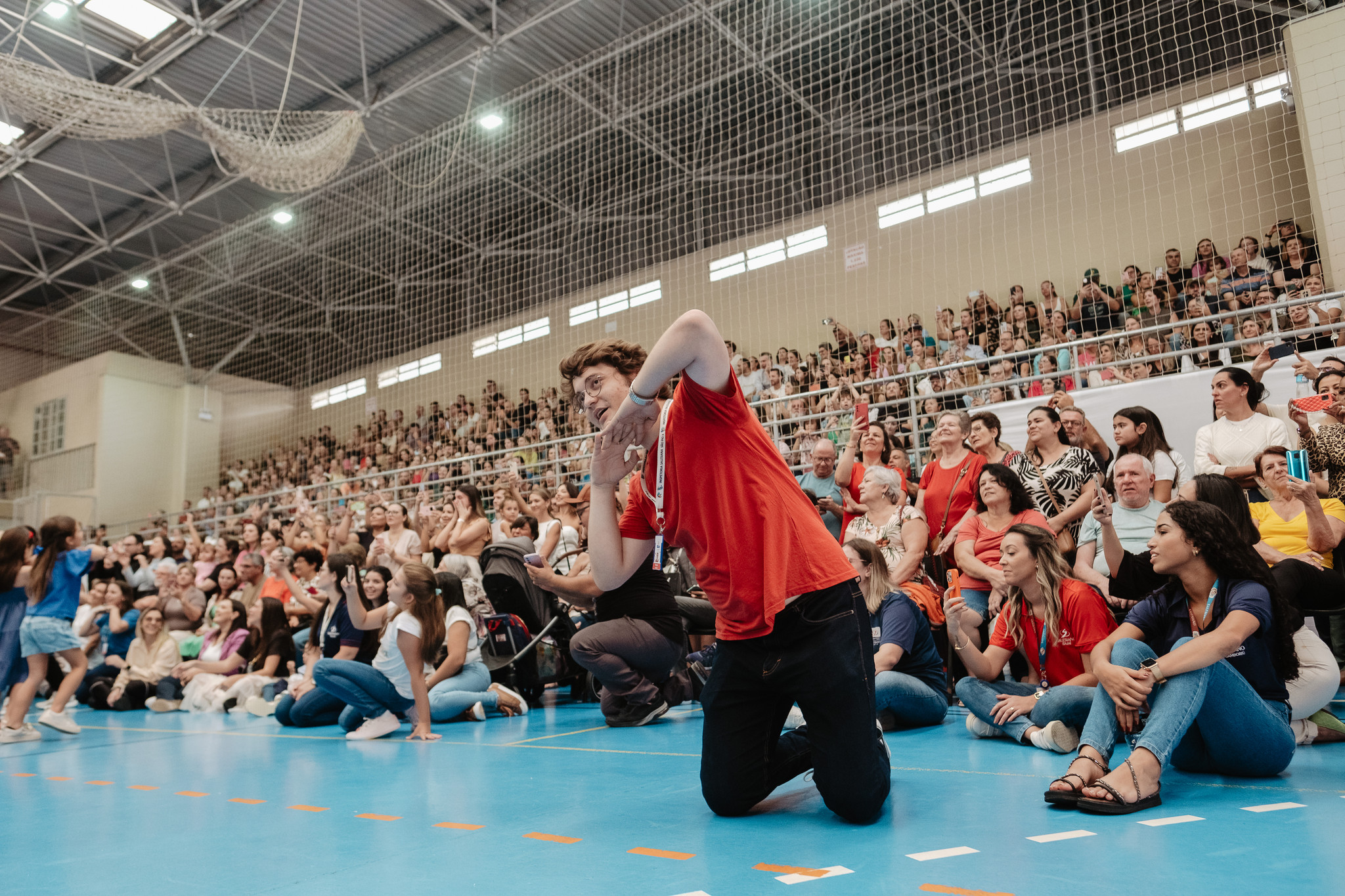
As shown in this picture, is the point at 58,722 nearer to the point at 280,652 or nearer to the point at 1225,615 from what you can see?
the point at 280,652

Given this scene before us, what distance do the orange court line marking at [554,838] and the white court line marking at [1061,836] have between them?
1201mm

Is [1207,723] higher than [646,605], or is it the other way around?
[646,605]

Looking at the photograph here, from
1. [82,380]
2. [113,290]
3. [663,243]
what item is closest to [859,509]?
[663,243]

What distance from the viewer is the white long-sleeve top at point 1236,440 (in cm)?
528

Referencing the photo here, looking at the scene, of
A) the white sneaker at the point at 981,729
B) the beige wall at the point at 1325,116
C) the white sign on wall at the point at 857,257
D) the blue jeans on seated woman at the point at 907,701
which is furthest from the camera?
the white sign on wall at the point at 857,257

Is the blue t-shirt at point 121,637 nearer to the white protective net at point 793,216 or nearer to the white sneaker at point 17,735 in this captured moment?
the white sneaker at point 17,735

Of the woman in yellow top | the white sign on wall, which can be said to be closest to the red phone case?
the woman in yellow top

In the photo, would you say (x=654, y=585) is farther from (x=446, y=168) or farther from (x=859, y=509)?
(x=446, y=168)

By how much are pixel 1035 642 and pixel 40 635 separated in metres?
6.11

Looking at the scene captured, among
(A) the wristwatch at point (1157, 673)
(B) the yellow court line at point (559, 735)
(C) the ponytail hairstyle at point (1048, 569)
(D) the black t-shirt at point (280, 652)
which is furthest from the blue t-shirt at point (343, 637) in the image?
(A) the wristwatch at point (1157, 673)

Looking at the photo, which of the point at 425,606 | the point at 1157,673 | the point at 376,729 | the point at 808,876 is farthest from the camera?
the point at 376,729

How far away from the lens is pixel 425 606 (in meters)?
4.85

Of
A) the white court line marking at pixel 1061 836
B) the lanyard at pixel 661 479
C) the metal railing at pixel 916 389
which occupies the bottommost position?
the white court line marking at pixel 1061 836

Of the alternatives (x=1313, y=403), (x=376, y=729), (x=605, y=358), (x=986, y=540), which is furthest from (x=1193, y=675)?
(x=376, y=729)
